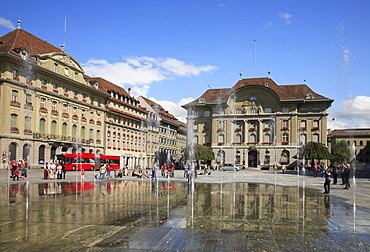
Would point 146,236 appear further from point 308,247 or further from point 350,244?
point 350,244

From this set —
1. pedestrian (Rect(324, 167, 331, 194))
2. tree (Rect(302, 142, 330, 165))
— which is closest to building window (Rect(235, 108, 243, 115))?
tree (Rect(302, 142, 330, 165))

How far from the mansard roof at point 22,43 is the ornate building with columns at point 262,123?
42.4 meters

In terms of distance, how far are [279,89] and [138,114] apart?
35.7 metres

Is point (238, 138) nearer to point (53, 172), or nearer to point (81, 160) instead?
point (81, 160)

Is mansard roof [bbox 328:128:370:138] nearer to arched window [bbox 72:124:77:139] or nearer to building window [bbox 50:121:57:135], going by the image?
arched window [bbox 72:124:77:139]

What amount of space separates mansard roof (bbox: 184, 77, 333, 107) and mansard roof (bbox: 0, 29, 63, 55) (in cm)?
4250

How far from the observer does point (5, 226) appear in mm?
9656

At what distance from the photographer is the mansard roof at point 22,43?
5186 centimetres

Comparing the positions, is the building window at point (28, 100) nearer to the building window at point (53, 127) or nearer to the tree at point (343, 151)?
the building window at point (53, 127)

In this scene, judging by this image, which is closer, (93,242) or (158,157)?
(93,242)

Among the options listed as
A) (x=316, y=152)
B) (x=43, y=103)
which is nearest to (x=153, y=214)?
(x=43, y=103)

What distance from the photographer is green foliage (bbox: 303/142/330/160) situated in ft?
232

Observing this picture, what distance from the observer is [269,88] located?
83062 millimetres

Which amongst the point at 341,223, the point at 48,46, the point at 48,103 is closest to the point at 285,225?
the point at 341,223
